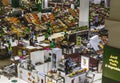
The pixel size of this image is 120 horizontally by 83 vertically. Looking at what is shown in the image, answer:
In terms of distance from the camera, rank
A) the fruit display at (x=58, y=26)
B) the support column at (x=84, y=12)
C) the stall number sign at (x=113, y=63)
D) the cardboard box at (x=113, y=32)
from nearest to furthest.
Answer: the stall number sign at (x=113, y=63)
the cardboard box at (x=113, y=32)
the support column at (x=84, y=12)
the fruit display at (x=58, y=26)

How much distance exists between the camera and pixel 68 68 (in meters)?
6.93

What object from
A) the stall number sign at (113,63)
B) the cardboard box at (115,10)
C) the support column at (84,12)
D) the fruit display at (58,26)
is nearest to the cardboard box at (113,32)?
the cardboard box at (115,10)

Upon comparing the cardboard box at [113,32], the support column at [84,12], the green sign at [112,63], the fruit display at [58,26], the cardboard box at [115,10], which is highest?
the cardboard box at [115,10]

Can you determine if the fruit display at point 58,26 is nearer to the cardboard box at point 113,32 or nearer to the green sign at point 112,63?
the cardboard box at point 113,32

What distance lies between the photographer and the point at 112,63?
118 inches

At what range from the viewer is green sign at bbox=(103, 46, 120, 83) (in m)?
2.97

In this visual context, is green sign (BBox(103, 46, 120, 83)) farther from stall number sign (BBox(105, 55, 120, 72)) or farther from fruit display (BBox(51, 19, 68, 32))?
fruit display (BBox(51, 19, 68, 32))

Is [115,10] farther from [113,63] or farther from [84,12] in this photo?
[84,12]

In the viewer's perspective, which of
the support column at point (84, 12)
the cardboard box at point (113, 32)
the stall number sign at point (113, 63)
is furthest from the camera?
the support column at point (84, 12)

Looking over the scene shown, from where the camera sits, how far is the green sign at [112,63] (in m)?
2.97

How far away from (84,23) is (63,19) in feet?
7.17

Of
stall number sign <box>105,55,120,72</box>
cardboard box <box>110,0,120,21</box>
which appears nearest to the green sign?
stall number sign <box>105,55,120,72</box>

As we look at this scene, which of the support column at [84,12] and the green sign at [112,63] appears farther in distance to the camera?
the support column at [84,12]

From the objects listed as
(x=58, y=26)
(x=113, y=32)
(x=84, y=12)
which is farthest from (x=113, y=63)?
(x=58, y=26)
